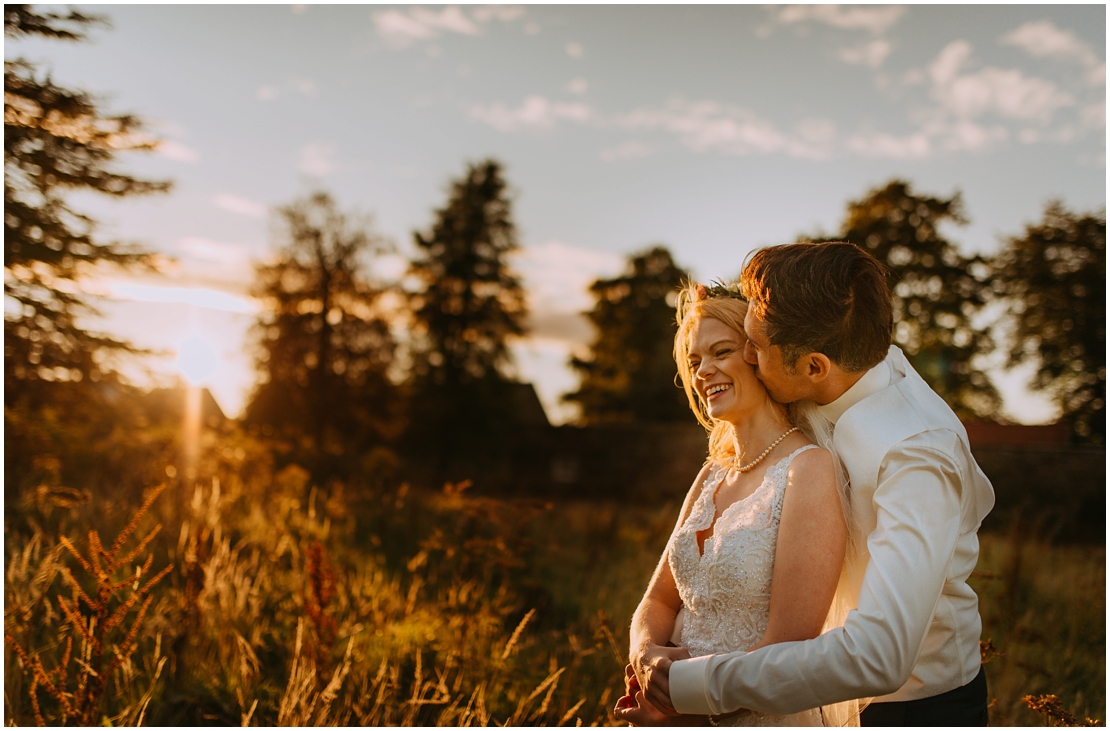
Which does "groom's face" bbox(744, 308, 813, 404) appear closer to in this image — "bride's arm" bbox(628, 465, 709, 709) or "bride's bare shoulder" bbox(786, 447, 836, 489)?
"bride's bare shoulder" bbox(786, 447, 836, 489)

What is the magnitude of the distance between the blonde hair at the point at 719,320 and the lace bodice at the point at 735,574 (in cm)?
27

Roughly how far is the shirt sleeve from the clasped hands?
237mm

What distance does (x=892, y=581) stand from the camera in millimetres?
1854

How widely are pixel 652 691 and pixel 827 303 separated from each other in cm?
135

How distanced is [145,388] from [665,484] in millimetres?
17863

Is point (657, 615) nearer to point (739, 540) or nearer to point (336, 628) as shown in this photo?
point (739, 540)

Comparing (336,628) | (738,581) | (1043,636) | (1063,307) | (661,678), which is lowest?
(1043,636)

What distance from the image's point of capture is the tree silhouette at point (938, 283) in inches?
1133

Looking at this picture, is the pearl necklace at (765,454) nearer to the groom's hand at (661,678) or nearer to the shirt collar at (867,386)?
the shirt collar at (867,386)

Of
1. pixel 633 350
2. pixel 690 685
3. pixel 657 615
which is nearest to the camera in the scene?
pixel 690 685

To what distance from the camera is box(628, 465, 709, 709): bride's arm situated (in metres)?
2.49

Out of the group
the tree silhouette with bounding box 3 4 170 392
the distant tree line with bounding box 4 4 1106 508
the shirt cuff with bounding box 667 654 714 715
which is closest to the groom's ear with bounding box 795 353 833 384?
the shirt cuff with bounding box 667 654 714 715

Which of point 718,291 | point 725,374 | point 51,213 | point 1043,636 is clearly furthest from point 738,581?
point 51,213

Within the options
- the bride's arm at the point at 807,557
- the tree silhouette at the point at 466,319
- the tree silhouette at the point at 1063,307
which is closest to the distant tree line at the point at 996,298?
the tree silhouette at the point at 1063,307
